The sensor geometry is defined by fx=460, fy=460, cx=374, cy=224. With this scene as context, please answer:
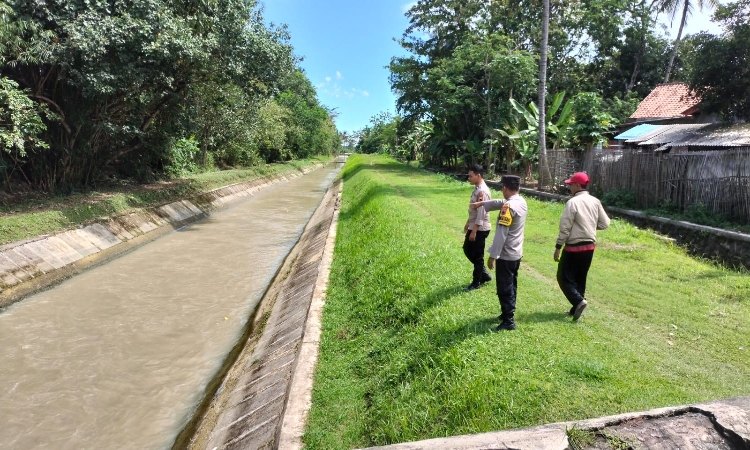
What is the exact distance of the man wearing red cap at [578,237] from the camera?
461 centimetres

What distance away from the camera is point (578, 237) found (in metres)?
4.63

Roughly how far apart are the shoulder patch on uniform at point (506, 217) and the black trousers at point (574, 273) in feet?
2.79

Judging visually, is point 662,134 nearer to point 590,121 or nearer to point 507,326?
point 590,121

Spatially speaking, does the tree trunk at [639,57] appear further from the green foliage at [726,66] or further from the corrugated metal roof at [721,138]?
the corrugated metal roof at [721,138]

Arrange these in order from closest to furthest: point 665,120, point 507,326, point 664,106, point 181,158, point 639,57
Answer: point 507,326 < point 665,120 < point 664,106 < point 181,158 < point 639,57

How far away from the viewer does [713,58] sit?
13789 mm

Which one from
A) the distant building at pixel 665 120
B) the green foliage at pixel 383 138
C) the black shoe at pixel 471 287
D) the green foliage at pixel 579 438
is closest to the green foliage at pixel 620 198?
the distant building at pixel 665 120

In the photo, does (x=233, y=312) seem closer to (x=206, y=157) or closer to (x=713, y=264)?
(x=713, y=264)

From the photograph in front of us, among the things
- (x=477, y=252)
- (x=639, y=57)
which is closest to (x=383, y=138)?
(x=639, y=57)

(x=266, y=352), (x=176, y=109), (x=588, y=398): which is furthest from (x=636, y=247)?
(x=176, y=109)

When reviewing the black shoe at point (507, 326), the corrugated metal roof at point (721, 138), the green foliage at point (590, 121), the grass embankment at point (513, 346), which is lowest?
the grass embankment at point (513, 346)

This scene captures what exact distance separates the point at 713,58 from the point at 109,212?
18485 millimetres

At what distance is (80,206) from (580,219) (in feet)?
43.1

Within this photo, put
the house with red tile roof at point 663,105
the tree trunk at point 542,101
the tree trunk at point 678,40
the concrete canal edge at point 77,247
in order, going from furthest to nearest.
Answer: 1. the tree trunk at point 678,40
2. the house with red tile roof at point 663,105
3. the tree trunk at point 542,101
4. the concrete canal edge at point 77,247
